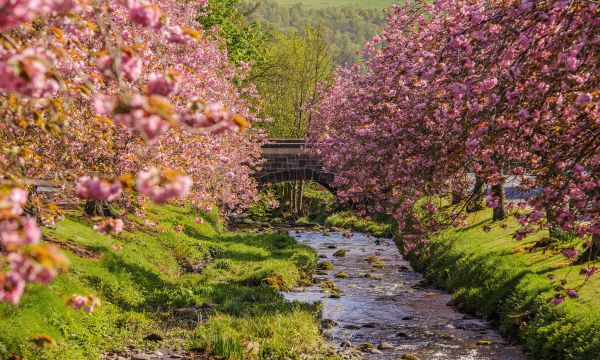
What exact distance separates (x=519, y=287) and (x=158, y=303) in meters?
10.9

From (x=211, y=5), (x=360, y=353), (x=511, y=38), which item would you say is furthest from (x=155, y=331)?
(x=211, y=5)

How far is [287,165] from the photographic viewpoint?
5803 cm

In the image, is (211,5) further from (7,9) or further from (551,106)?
(7,9)

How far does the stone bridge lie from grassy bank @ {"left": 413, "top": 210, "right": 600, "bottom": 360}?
26.8 m

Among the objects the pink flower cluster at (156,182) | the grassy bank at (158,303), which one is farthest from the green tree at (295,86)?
the pink flower cluster at (156,182)

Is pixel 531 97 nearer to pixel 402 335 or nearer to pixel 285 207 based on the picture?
pixel 402 335

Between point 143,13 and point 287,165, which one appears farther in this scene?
point 287,165

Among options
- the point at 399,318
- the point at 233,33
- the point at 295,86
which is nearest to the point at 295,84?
the point at 295,86

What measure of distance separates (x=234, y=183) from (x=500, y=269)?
23.8 meters

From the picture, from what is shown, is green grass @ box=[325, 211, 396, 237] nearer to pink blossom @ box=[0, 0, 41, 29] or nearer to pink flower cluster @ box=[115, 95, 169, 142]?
pink flower cluster @ box=[115, 95, 169, 142]

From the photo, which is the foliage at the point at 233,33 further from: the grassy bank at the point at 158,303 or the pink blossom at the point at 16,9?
the pink blossom at the point at 16,9

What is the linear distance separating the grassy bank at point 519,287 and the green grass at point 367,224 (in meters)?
13.3

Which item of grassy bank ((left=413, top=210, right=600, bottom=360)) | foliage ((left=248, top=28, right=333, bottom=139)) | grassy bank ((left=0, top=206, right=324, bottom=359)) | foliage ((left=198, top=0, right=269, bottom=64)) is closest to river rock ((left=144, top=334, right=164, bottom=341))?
grassy bank ((left=0, top=206, right=324, bottom=359))

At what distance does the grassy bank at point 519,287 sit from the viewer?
16188 mm
